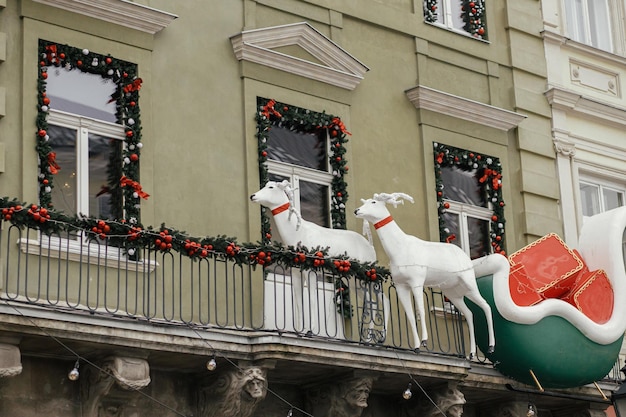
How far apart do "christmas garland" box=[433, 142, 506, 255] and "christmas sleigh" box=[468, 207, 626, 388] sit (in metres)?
1.08

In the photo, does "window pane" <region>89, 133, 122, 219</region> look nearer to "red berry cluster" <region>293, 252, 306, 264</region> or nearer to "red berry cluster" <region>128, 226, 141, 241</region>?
"red berry cluster" <region>128, 226, 141, 241</region>

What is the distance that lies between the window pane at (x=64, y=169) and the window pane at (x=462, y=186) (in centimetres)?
528

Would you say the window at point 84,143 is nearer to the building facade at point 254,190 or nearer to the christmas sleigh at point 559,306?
the building facade at point 254,190

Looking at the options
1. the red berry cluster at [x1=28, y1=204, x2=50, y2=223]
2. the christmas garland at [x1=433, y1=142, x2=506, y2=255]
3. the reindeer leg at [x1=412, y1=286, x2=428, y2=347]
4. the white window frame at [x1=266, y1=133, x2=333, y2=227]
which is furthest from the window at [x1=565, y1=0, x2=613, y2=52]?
the red berry cluster at [x1=28, y1=204, x2=50, y2=223]

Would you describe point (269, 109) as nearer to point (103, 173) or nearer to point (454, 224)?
point (103, 173)

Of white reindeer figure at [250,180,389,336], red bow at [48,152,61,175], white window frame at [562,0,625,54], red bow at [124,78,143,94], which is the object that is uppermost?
white window frame at [562,0,625,54]

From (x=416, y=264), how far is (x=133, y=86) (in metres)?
3.52

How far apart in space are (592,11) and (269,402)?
Answer: 8840 mm

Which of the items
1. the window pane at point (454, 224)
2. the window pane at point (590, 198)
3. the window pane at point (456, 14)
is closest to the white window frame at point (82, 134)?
the window pane at point (454, 224)

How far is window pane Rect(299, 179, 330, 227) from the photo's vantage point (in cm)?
1625

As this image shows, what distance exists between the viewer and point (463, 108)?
17906 mm

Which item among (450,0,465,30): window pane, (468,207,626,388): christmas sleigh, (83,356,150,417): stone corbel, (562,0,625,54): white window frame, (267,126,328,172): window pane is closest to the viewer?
(83,356,150,417): stone corbel

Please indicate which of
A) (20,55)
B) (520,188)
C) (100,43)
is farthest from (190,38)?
(520,188)

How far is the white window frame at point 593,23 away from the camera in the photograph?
2012 cm
